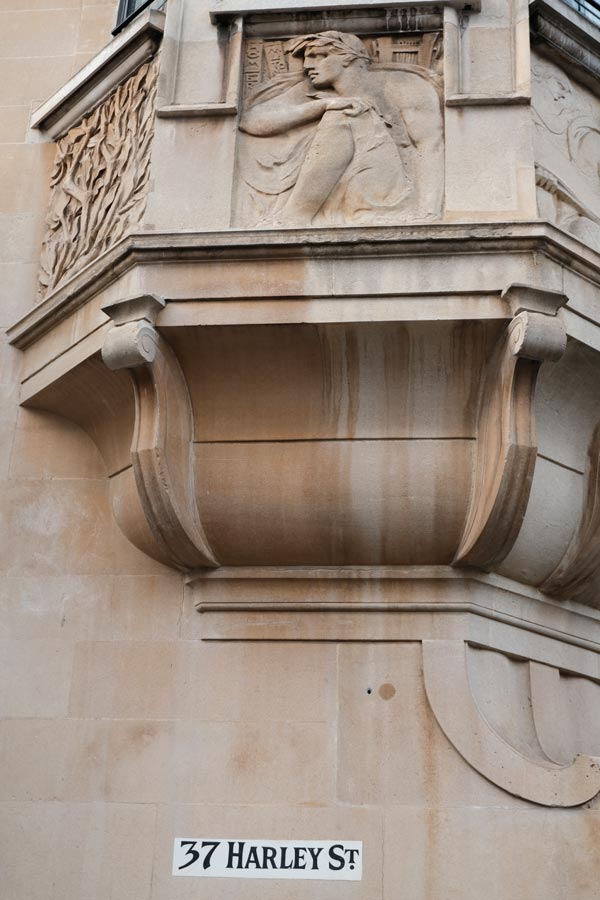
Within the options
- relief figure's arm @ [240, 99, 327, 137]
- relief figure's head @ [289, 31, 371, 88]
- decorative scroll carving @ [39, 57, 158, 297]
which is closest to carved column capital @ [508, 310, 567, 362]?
relief figure's arm @ [240, 99, 327, 137]

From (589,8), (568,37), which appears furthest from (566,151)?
(589,8)

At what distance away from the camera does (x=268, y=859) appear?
21.1 feet

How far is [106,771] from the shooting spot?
6805 millimetres

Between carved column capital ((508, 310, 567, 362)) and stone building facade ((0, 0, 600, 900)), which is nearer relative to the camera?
carved column capital ((508, 310, 567, 362))

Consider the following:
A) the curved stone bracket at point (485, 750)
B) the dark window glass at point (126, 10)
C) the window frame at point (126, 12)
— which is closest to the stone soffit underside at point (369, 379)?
the curved stone bracket at point (485, 750)

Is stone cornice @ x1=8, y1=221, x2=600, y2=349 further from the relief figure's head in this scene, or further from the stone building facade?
the relief figure's head

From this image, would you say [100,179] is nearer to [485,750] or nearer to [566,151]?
[566,151]

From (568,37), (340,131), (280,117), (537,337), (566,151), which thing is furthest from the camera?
(568,37)

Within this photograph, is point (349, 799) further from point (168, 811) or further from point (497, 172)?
point (497, 172)

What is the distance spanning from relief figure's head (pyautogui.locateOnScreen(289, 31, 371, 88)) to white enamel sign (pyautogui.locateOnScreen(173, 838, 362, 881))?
4.33 meters

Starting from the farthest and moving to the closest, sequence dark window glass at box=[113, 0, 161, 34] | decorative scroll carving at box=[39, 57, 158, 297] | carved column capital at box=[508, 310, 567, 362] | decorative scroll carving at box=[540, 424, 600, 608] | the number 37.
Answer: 1. dark window glass at box=[113, 0, 161, 34]
2. decorative scroll carving at box=[39, 57, 158, 297]
3. decorative scroll carving at box=[540, 424, 600, 608]
4. the number 37
5. carved column capital at box=[508, 310, 567, 362]

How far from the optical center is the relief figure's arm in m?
7.25

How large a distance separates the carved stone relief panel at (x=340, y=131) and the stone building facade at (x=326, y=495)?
0.06 ft

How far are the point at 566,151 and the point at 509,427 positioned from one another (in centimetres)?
208
